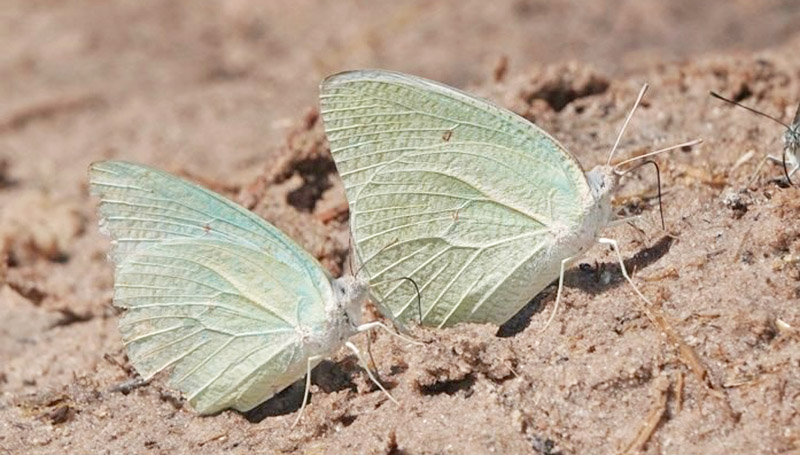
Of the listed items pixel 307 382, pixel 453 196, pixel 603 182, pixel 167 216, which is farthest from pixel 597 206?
pixel 167 216

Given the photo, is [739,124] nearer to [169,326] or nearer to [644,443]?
[644,443]

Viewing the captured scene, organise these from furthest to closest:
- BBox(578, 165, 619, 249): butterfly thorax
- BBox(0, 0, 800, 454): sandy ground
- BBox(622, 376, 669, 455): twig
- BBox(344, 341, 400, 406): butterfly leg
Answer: BBox(578, 165, 619, 249): butterfly thorax → BBox(344, 341, 400, 406): butterfly leg → BBox(0, 0, 800, 454): sandy ground → BBox(622, 376, 669, 455): twig

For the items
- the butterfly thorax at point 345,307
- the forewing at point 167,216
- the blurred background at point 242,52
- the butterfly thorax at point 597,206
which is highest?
the blurred background at point 242,52

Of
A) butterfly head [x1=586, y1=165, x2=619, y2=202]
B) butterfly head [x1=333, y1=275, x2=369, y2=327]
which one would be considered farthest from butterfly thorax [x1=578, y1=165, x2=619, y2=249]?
butterfly head [x1=333, y1=275, x2=369, y2=327]

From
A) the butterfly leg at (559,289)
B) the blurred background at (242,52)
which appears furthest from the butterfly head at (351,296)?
the blurred background at (242,52)

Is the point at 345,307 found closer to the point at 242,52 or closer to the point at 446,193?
the point at 446,193

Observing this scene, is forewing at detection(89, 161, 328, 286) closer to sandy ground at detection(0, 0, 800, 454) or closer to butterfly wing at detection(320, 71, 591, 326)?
butterfly wing at detection(320, 71, 591, 326)

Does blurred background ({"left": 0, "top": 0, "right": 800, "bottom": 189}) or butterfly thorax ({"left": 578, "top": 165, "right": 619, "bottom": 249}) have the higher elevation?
blurred background ({"left": 0, "top": 0, "right": 800, "bottom": 189})

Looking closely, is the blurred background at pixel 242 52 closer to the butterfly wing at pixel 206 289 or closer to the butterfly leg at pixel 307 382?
the butterfly wing at pixel 206 289
